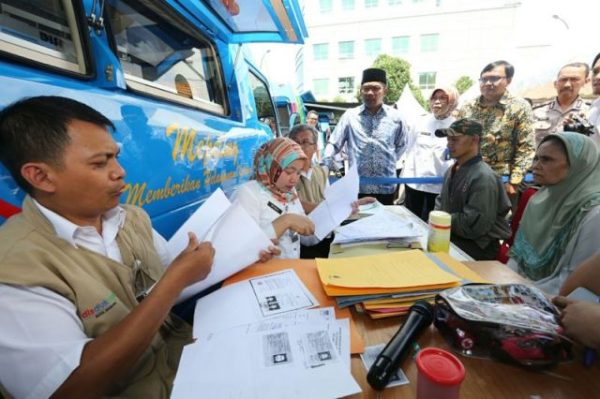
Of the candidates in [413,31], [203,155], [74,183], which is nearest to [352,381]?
[74,183]

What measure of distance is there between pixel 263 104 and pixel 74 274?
153 inches

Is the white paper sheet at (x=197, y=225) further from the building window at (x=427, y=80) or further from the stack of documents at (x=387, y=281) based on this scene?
the building window at (x=427, y=80)

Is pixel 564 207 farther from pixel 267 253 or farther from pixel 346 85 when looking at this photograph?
pixel 346 85

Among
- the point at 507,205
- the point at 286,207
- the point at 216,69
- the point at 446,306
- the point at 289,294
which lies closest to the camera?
the point at 446,306

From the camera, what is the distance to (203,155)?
Result: 5.95ft

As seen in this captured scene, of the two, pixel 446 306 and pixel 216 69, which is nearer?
pixel 446 306

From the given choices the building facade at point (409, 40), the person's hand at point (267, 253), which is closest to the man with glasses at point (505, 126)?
the person's hand at point (267, 253)

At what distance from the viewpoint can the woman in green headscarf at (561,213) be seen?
1.42 metres

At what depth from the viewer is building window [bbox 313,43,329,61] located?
107 ft

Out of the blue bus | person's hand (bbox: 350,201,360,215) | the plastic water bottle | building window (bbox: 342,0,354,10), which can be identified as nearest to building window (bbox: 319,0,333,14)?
building window (bbox: 342,0,354,10)

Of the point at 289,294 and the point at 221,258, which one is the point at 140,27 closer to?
the point at 221,258

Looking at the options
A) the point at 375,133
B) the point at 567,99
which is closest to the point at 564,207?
the point at 375,133

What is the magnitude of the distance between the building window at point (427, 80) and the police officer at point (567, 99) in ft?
97.4

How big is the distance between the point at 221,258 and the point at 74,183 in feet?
1.54
